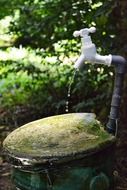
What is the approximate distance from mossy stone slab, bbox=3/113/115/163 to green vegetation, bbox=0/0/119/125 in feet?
3.53

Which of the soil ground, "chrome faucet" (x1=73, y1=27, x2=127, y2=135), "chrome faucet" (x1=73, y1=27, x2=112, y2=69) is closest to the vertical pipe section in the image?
"chrome faucet" (x1=73, y1=27, x2=127, y2=135)

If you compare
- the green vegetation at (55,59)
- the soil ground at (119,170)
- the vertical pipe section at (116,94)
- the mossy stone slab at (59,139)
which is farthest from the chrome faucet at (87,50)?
the soil ground at (119,170)

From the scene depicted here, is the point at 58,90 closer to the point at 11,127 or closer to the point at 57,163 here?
the point at 11,127

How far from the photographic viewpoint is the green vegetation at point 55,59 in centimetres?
350

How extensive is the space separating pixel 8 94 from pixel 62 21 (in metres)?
1.62

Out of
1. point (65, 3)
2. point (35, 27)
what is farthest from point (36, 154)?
point (35, 27)

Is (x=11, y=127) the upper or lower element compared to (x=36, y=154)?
lower

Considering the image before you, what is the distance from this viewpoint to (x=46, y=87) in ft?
15.1

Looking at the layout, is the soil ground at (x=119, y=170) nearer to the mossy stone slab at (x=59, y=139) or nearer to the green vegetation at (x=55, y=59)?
the green vegetation at (x=55, y=59)

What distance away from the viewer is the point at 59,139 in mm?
2041

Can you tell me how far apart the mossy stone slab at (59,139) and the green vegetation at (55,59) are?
3.53 ft

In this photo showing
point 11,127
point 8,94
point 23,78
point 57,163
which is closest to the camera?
point 57,163

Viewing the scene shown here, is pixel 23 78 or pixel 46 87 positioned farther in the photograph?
pixel 23 78

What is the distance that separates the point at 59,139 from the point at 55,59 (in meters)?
2.34
